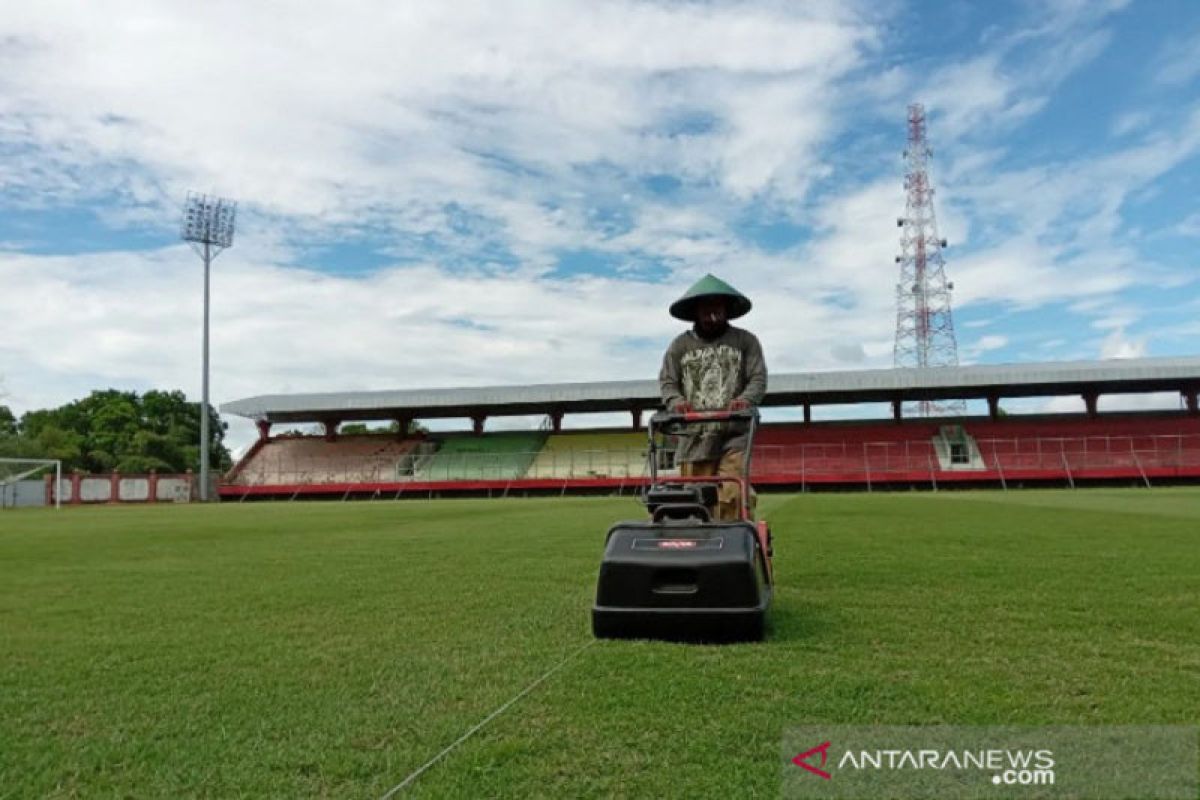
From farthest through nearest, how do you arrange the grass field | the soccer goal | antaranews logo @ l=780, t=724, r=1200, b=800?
the soccer goal → the grass field → antaranews logo @ l=780, t=724, r=1200, b=800

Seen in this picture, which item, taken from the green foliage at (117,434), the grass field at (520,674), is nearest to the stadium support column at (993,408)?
the grass field at (520,674)

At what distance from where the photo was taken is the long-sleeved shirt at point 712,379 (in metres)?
5.64

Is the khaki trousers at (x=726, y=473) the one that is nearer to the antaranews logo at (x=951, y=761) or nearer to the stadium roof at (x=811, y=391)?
the antaranews logo at (x=951, y=761)

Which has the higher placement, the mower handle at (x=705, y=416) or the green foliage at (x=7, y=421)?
the green foliage at (x=7, y=421)

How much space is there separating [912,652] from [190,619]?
4.34m

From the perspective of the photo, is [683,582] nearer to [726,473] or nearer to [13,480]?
[726,473]

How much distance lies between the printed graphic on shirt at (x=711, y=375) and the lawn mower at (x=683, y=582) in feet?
4.52

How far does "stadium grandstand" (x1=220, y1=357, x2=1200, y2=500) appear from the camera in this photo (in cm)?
3731

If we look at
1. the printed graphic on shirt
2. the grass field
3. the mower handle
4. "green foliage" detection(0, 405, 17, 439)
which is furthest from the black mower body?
"green foliage" detection(0, 405, 17, 439)

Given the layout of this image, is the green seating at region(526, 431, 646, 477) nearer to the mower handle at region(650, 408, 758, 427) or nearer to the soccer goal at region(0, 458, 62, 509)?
the soccer goal at region(0, 458, 62, 509)

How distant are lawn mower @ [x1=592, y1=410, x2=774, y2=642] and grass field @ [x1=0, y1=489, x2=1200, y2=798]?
120 millimetres

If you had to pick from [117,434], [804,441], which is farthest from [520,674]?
[117,434]

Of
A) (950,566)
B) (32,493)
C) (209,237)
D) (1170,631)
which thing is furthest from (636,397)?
(1170,631)

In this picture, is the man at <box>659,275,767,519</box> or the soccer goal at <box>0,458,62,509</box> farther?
the soccer goal at <box>0,458,62,509</box>
